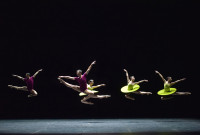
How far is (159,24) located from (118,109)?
4.92m

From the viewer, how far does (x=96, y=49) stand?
44.5 feet

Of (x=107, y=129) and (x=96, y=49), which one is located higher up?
(x=96, y=49)

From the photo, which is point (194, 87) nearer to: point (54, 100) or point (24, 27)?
point (54, 100)

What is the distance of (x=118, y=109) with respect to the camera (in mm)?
14188

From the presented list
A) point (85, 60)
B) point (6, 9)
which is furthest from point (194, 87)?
point (6, 9)

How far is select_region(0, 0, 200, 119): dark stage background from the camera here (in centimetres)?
1325

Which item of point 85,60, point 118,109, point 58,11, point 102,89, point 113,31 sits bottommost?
point 118,109

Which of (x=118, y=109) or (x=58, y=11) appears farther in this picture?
(x=118, y=109)

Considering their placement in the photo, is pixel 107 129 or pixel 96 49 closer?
pixel 107 129

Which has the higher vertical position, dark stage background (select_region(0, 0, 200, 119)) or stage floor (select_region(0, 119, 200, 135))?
dark stage background (select_region(0, 0, 200, 119))

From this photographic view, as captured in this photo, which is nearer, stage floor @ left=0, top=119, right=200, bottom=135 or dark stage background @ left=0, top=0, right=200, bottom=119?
stage floor @ left=0, top=119, right=200, bottom=135

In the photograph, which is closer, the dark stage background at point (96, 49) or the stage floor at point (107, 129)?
the stage floor at point (107, 129)

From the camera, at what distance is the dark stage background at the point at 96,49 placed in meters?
13.2

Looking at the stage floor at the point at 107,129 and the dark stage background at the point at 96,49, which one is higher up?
the dark stage background at the point at 96,49
